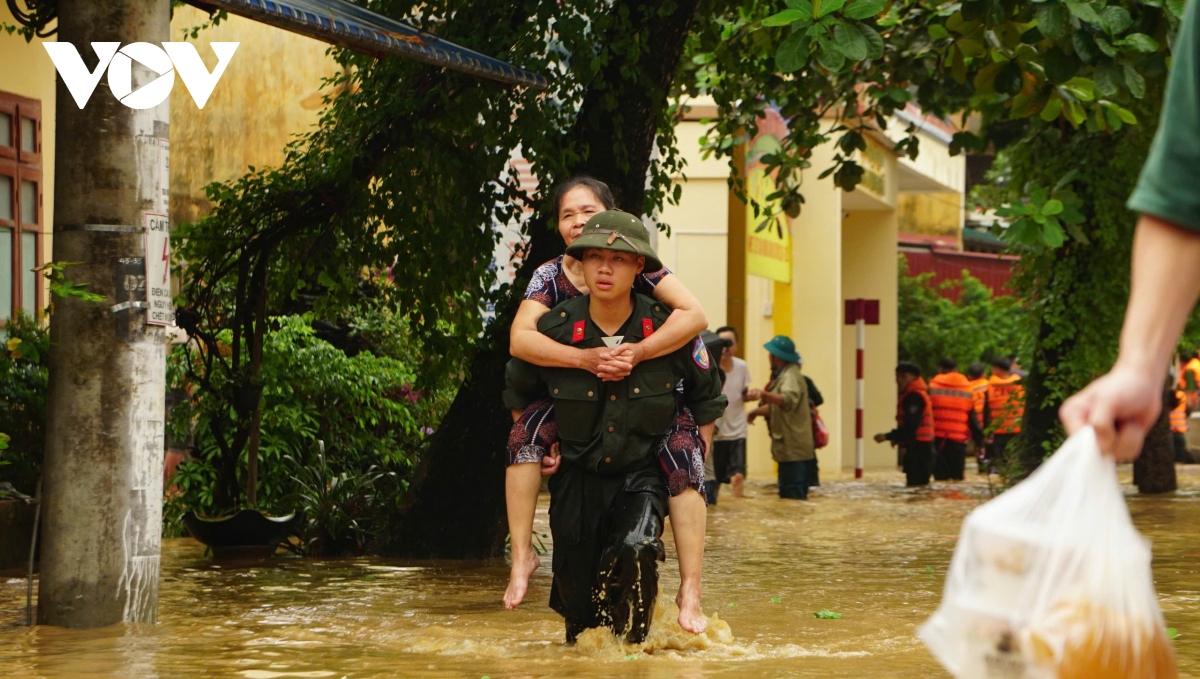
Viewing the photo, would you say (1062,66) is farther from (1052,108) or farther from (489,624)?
(489,624)

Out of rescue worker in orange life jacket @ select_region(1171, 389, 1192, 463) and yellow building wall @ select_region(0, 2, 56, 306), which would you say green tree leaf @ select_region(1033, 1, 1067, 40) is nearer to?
yellow building wall @ select_region(0, 2, 56, 306)

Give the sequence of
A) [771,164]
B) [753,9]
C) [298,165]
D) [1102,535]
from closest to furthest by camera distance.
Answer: [1102,535] → [298,165] → [753,9] → [771,164]

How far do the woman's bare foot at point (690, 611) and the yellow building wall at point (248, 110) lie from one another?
15.2m

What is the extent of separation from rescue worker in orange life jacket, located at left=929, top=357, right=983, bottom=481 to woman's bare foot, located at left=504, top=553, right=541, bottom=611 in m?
16.8

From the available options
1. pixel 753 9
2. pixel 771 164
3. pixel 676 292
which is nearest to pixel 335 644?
pixel 676 292

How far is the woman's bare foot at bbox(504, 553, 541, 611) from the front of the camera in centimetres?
604

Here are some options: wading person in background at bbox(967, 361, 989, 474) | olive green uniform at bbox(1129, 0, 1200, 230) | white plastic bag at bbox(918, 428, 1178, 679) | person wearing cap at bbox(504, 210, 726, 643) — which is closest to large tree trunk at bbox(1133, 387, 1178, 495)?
wading person in background at bbox(967, 361, 989, 474)

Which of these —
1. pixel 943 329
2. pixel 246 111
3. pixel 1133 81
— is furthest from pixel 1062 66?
pixel 943 329

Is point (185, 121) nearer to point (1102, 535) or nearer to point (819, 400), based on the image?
point (819, 400)

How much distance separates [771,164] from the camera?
45.0 ft

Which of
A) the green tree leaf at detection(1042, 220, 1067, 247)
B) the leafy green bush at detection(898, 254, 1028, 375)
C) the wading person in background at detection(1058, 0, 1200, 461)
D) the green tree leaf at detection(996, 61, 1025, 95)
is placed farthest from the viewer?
the leafy green bush at detection(898, 254, 1028, 375)

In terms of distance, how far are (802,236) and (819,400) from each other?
762cm

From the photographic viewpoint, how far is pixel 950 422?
2236 cm

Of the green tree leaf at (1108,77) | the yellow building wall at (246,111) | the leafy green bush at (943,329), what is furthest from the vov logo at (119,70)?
the leafy green bush at (943,329)
